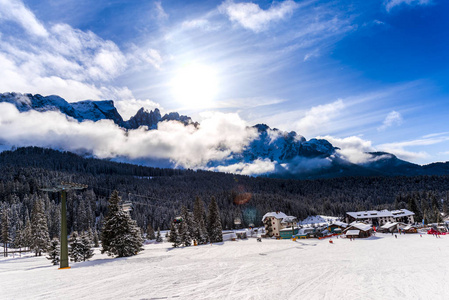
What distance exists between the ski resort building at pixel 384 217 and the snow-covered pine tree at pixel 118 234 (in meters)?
109

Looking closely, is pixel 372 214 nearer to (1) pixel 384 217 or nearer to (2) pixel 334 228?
(1) pixel 384 217

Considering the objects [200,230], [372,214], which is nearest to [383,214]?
[372,214]

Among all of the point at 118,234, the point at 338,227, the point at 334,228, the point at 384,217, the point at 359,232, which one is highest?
the point at 118,234

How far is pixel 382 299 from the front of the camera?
1455cm

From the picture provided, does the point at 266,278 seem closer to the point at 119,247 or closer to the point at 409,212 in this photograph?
the point at 119,247

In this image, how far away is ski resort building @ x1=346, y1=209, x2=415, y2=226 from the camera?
108375mm

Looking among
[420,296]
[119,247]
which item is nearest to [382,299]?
[420,296]

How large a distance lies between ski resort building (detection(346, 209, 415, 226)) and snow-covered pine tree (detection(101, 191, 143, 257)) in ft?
357

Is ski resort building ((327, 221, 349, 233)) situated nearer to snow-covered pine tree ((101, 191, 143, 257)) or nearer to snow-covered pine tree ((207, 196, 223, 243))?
snow-covered pine tree ((207, 196, 223, 243))

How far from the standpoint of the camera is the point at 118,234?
38.4m

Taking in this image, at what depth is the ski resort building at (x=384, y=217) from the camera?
356 ft

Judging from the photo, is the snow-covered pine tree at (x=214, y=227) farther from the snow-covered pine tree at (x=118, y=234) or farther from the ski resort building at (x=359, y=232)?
the ski resort building at (x=359, y=232)

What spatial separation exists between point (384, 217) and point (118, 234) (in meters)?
117

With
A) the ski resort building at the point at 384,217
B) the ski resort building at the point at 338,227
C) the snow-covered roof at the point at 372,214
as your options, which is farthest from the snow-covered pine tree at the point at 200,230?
the snow-covered roof at the point at 372,214
